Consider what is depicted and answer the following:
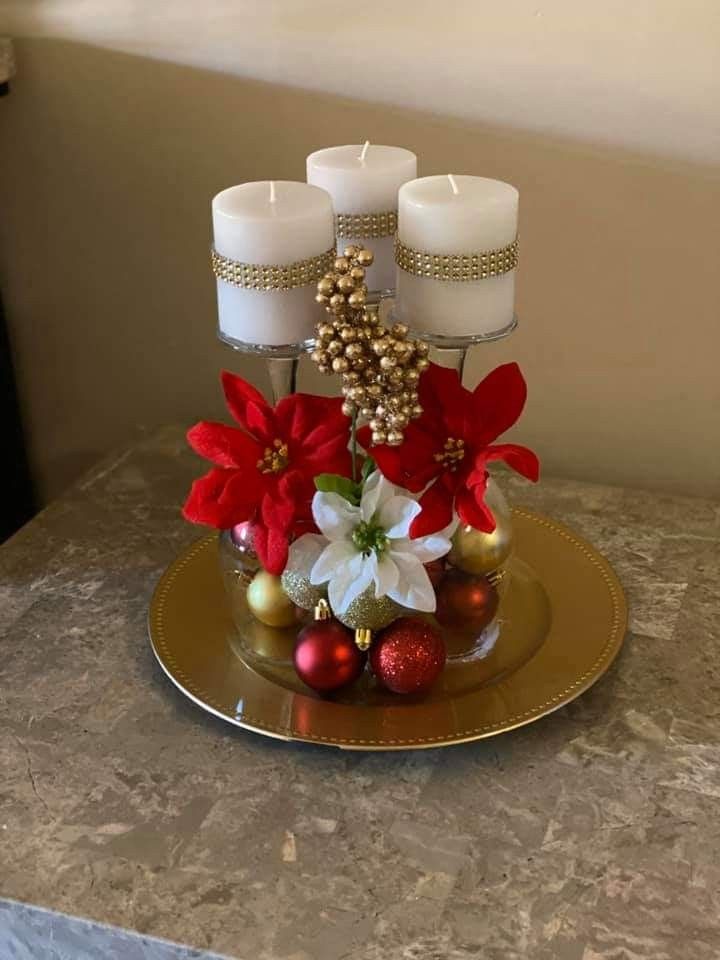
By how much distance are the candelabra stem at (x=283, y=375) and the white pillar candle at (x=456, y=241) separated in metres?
0.09

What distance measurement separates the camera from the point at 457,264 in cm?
66

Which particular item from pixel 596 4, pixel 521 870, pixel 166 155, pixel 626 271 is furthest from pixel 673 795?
pixel 166 155

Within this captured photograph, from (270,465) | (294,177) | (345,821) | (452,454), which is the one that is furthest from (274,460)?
(294,177)

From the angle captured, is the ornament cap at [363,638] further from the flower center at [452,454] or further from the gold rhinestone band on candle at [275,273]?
the gold rhinestone band on candle at [275,273]

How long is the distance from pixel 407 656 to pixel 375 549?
7 cm

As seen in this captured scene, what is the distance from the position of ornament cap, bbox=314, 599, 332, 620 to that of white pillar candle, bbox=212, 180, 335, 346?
166 mm

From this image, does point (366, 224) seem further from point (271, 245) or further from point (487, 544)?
point (487, 544)

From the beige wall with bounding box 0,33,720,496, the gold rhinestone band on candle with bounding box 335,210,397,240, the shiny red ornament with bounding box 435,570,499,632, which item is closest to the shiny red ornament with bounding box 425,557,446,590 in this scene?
the shiny red ornament with bounding box 435,570,499,632

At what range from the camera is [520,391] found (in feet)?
2.24

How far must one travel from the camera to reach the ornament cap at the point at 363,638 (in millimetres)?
701

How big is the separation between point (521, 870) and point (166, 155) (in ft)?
2.40

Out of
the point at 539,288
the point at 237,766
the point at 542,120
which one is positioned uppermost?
the point at 542,120

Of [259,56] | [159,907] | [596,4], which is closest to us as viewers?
[159,907]

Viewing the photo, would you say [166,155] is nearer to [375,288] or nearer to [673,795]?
[375,288]
